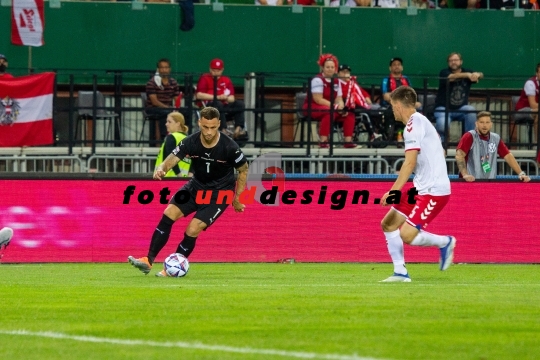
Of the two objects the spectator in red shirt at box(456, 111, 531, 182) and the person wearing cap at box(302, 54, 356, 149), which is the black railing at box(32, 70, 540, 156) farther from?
the spectator in red shirt at box(456, 111, 531, 182)

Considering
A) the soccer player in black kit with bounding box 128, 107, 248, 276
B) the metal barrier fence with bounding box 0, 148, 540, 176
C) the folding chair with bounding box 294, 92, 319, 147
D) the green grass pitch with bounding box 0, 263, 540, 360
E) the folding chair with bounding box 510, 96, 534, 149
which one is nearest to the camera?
the green grass pitch with bounding box 0, 263, 540, 360

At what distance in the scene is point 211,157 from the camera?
14.2m

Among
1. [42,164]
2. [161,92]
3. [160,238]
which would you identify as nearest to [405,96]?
[160,238]

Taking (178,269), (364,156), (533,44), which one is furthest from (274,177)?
(533,44)

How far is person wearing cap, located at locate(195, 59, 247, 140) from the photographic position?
21.3 meters

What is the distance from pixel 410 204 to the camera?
13.3m

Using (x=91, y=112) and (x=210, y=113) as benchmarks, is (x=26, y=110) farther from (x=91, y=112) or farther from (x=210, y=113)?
(x=210, y=113)

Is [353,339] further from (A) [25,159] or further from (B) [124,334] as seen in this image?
(A) [25,159]

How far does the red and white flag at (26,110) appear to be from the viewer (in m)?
19.9

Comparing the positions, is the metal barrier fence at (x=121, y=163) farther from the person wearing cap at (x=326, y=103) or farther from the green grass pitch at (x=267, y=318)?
the green grass pitch at (x=267, y=318)

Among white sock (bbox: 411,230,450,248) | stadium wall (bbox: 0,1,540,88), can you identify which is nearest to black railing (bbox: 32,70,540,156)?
stadium wall (bbox: 0,1,540,88)

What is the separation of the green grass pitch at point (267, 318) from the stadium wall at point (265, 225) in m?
4.06

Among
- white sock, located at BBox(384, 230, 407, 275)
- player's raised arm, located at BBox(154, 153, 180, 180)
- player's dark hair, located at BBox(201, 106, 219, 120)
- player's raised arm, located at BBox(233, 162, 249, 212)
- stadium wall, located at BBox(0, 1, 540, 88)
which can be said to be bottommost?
white sock, located at BBox(384, 230, 407, 275)

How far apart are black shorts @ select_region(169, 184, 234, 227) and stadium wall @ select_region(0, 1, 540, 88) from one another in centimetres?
1037
